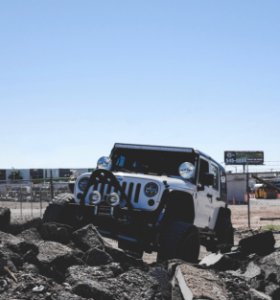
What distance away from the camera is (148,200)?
10594 mm

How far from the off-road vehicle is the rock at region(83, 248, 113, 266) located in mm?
2048

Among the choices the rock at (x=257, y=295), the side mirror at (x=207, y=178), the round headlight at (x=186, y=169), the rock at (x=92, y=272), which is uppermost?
the round headlight at (x=186, y=169)

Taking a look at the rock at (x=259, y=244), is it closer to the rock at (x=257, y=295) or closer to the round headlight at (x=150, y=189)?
the round headlight at (x=150, y=189)

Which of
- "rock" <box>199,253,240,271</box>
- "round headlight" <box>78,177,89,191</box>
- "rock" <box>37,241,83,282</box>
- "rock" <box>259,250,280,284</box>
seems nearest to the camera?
"rock" <box>37,241,83,282</box>

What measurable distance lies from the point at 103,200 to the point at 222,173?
4.11m

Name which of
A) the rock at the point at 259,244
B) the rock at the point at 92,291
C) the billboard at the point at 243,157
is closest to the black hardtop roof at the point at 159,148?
the rock at the point at 259,244

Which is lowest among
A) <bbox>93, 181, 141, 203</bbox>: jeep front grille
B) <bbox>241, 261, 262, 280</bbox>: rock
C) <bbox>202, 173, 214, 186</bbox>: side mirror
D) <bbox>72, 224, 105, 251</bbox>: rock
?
<bbox>241, 261, 262, 280</bbox>: rock

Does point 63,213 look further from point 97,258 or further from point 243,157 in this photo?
point 243,157

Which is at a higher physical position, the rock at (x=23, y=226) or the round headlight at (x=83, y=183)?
the round headlight at (x=83, y=183)

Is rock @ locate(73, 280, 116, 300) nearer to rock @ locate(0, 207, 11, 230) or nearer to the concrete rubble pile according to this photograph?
the concrete rubble pile

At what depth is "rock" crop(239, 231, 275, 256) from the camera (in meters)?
10.5

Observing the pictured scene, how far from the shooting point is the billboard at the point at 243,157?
92.4 metres

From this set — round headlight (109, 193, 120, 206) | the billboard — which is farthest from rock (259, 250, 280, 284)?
the billboard

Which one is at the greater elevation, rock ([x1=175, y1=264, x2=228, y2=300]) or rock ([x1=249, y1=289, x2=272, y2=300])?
rock ([x1=175, y1=264, x2=228, y2=300])
